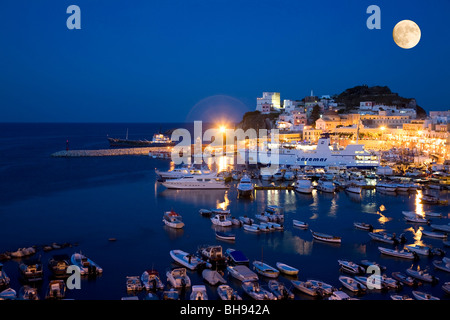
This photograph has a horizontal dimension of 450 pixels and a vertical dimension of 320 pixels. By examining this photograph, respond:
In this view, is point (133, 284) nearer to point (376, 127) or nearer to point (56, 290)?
point (56, 290)

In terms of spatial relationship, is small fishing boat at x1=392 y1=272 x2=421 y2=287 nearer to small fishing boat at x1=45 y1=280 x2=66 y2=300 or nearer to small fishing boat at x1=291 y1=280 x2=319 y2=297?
small fishing boat at x1=291 y1=280 x2=319 y2=297

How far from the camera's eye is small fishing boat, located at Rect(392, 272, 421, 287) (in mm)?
8336

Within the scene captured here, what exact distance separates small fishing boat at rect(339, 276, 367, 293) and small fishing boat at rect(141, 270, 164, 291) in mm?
3757

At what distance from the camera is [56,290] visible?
780cm

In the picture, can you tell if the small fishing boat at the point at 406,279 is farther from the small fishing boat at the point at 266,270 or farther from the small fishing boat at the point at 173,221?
the small fishing boat at the point at 173,221

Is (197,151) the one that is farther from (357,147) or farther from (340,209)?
(340,209)

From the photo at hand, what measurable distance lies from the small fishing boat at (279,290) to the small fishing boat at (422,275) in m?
2.89

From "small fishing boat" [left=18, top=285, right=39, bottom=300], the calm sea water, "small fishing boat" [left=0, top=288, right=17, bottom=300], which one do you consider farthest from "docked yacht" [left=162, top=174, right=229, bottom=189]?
"small fishing boat" [left=0, top=288, right=17, bottom=300]

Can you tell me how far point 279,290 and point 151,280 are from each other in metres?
2.63

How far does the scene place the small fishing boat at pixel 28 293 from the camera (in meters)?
7.49

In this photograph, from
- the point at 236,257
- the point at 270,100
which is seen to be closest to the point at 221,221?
the point at 236,257

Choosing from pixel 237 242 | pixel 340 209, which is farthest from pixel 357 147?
pixel 237 242

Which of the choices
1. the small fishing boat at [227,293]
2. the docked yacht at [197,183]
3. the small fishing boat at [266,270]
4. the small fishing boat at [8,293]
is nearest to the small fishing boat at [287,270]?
the small fishing boat at [266,270]

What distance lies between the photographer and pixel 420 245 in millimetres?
10883
